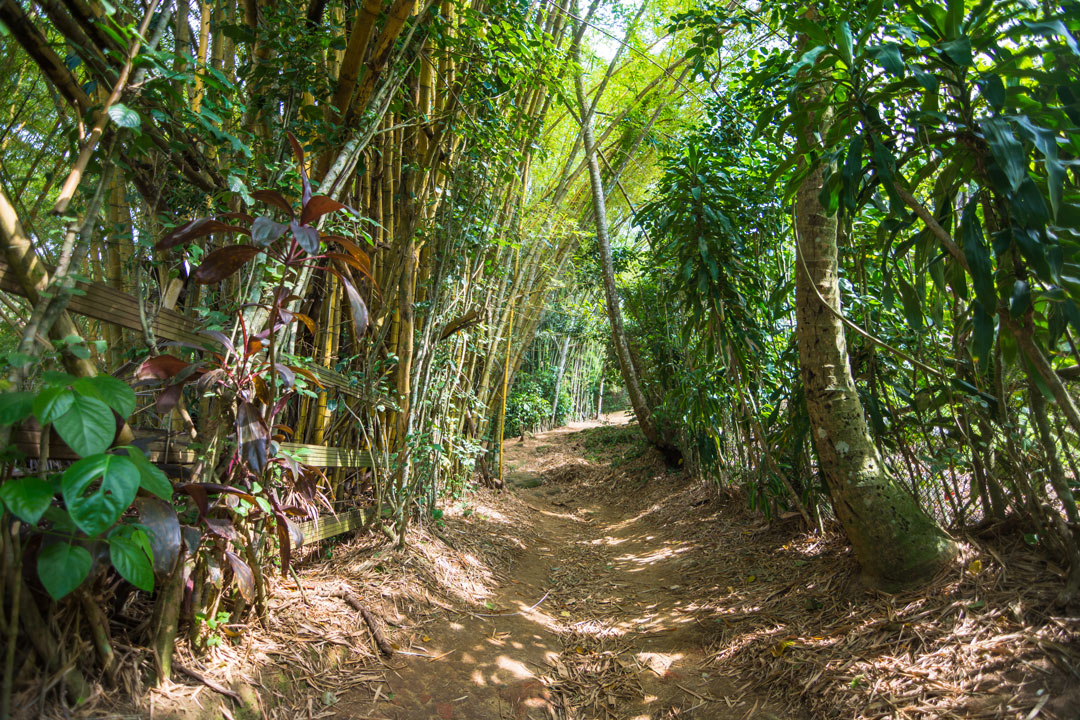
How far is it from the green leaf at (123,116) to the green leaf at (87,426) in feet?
1.66

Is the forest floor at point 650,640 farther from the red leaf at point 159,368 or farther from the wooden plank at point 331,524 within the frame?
the red leaf at point 159,368

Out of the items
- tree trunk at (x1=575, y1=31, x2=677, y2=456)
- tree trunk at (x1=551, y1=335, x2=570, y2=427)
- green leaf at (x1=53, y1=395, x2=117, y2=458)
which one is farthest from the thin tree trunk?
tree trunk at (x1=551, y1=335, x2=570, y2=427)

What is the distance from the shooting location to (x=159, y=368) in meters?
1.10

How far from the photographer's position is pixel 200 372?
1201mm

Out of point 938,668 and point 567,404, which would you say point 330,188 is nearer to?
point 938,668

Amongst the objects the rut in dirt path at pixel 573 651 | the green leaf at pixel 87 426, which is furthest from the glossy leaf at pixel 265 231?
the rut in dirt path at pixel 573 651

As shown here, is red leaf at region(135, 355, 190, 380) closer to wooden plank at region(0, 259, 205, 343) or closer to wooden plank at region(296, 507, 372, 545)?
wooden plank at region(0, 259, 205, 343)

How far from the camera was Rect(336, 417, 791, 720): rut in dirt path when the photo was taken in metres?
1.51

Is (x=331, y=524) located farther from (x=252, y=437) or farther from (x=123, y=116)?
(x=123, y=116)

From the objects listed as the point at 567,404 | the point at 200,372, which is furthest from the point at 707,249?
the point at 567,404

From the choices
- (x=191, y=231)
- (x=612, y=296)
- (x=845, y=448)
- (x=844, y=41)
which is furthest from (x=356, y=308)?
(x=612, y=296)

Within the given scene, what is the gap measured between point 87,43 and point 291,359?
0.78 metres

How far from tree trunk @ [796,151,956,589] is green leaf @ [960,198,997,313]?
0.45 metres

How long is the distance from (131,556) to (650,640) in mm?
1733
